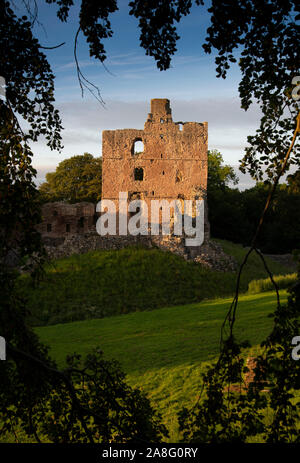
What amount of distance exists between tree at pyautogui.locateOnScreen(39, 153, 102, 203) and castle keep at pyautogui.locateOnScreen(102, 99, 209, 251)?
11669 millimetres

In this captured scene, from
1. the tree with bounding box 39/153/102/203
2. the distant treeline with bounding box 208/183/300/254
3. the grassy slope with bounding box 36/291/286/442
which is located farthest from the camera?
the tree with bounding box 39/153/102/203

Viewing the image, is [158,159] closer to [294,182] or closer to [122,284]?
[122,284]

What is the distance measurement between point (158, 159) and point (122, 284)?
1296 cm

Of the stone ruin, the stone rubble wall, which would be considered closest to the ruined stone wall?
the stone ruin

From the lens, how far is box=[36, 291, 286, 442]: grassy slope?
805 cm

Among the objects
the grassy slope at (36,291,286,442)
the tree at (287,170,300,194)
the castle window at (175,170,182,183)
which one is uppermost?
the castle window at (175,170,182,183)

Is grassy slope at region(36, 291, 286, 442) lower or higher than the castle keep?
lower

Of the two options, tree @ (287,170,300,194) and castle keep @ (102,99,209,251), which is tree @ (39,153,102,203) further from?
tree @ (287,170,300,194)

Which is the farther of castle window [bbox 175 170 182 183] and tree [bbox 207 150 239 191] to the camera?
tree [bbox 207 150 239 191]

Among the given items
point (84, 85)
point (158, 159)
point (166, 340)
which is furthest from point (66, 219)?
point (84, 85)

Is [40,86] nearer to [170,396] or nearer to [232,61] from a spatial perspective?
[232,61]

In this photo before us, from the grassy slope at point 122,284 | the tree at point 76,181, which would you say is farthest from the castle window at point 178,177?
the tree at point 76,181

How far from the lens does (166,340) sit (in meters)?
11.5

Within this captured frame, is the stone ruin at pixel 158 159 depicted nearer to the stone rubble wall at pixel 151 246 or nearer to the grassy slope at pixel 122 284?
the stone rubble wall at pixel 151 246
